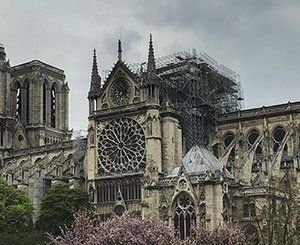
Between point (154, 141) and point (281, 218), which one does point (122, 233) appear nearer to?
point (281, 218)

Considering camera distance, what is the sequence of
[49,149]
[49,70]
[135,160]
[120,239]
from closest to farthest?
[120,239]
[135,160]
[49,149]
[49,70]

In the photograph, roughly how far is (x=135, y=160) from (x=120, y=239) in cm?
2701

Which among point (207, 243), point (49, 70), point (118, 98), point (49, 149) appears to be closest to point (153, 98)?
point (118, 98)

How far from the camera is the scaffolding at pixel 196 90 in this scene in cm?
6788

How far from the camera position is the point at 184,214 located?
5159cm

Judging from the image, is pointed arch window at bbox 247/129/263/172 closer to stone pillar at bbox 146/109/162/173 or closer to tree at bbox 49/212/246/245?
stone pillar at bbox 146/109/162/173

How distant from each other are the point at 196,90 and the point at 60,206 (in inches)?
705

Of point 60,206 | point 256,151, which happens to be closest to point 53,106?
point 60,206

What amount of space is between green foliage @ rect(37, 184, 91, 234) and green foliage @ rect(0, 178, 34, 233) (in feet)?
5.02

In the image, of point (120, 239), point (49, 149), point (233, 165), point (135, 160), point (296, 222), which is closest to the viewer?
point (120, 239)

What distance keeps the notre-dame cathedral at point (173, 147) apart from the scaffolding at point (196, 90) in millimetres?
113

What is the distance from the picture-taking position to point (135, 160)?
66.4 m

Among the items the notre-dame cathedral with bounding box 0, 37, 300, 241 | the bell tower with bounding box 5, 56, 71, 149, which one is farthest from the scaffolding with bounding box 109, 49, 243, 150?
the bell tower with bounding box 5, 56, 71, 149

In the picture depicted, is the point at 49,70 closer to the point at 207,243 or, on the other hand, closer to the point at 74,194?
the point at 74,194
